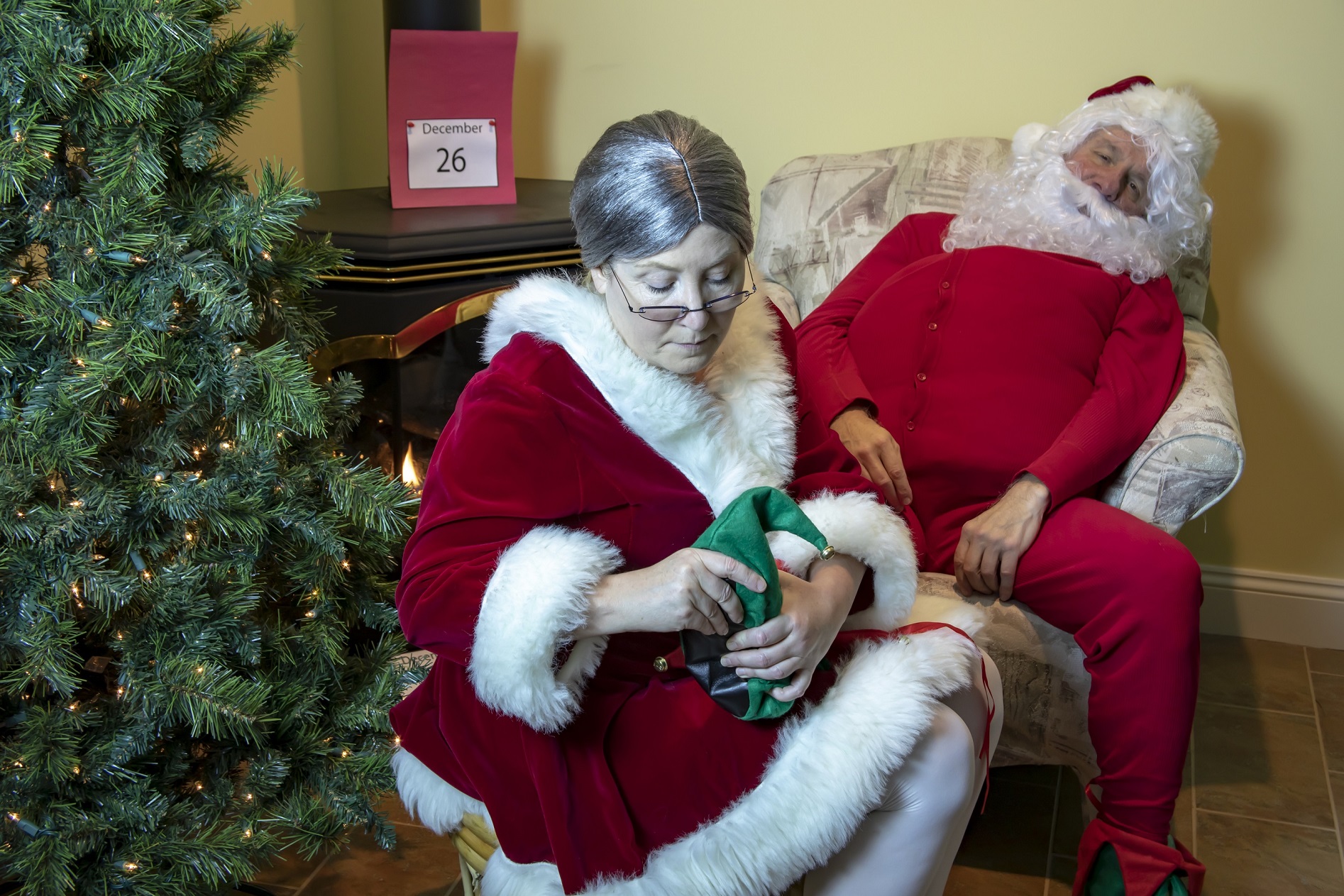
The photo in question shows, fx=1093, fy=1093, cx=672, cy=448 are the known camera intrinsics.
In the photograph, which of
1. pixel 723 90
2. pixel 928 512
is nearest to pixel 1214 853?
pixel 928 512

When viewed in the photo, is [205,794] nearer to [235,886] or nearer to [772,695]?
[235,886]

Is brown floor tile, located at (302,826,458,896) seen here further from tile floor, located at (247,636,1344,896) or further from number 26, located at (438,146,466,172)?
number 26, located at (438,146,466,172)

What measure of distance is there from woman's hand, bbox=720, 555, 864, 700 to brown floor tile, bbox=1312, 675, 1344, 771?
1556 mm

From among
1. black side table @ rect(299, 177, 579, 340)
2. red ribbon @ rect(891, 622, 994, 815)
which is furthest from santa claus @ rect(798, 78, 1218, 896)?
black side table @ rect(299, 177, 579, 340)

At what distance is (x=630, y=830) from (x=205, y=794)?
2.89 ft

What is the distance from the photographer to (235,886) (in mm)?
1733

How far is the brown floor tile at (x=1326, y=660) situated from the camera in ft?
8.46

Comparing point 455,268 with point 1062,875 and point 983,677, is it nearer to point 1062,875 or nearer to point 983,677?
point 983,677

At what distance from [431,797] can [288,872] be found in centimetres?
77

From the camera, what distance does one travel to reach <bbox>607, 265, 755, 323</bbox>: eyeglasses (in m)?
1.20

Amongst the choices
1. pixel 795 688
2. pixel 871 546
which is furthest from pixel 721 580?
pixel 871 546

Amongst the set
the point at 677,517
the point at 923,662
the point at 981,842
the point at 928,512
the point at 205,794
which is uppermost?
the point at 677,517

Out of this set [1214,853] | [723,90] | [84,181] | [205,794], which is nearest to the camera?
[84,181]

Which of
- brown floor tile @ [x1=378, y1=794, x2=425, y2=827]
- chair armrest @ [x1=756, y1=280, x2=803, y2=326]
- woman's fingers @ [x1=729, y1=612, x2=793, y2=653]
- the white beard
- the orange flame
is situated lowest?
brown floor tile @ [x1=378, y1=794, x2=425, y2=827]
